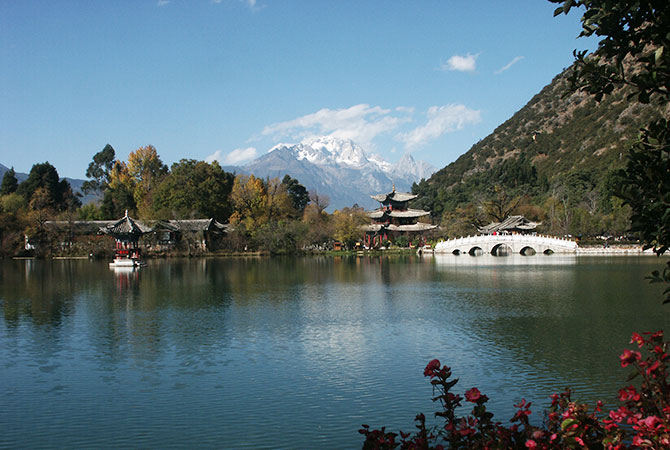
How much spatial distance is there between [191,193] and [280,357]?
54043 mm

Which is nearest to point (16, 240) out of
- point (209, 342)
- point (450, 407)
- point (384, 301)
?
point (384, 301)

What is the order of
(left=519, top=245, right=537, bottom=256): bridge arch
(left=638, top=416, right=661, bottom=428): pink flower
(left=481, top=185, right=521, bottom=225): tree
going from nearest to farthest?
(left=638, top=416, right=661, bottom=428): pink flower → (left=519, top=245, right=537, bottom=256): bridge arch → (left=481, top=185, right=521, bottom=225): tree

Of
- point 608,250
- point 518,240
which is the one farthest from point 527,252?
point 608,250

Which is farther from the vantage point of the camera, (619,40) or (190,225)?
(190,225)

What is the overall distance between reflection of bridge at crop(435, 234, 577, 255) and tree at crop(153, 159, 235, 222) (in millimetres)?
24330

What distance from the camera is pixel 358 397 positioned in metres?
10.1

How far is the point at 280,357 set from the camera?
43.1 ft

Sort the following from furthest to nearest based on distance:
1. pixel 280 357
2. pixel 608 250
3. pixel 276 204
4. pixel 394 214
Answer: pixel 394 214 → pixel 276 204 → pixel 608 250 → pixel 280 357

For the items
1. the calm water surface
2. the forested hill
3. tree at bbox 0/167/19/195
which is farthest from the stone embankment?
tree at bbox 0/167/19/195

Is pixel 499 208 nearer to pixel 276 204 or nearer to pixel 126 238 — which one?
pixel 276 204

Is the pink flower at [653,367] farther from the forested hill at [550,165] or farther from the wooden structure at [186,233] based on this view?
the wooden structure at [186,233]

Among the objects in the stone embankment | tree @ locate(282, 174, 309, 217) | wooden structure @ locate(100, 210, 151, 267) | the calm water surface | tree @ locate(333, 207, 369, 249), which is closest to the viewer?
the calm water surface

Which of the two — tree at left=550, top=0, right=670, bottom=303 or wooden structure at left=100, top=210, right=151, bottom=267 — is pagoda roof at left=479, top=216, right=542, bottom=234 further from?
tree at left=550, top=0, right=670, bottom=303

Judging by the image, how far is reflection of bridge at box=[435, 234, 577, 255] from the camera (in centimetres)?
5416
